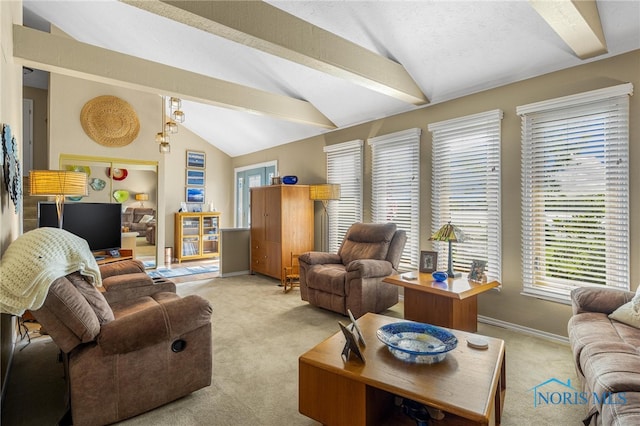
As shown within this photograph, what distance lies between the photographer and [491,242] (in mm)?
3441

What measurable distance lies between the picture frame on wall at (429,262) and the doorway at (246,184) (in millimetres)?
4305

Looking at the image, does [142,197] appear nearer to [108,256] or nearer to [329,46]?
[108,256]

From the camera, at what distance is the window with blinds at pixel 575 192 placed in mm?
2658

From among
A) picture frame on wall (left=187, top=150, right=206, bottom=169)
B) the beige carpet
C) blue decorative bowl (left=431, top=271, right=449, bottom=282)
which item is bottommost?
the beige carpet

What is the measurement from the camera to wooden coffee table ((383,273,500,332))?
2834mm

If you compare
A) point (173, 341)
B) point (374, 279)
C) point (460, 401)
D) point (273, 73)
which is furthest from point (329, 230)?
point (460, 401)

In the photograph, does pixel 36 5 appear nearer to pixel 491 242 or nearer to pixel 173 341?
pixel 173 341

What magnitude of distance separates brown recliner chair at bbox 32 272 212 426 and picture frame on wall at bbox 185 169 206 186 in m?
6.26

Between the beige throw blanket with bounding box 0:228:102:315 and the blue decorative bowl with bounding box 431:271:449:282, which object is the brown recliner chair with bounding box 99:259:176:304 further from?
the blue decorative bowl with bounding box 431:271:449:282

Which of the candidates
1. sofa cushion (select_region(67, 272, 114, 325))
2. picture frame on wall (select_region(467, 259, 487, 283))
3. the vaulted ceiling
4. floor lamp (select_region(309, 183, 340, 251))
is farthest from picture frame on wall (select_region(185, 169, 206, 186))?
picture frame on wall (select_region(467, 259, 487, 283))

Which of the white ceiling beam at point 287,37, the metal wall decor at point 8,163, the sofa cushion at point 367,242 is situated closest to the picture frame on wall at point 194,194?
the sofa cushion at point 367,242

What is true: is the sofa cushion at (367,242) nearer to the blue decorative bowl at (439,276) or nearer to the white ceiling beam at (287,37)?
the blue decorative bowl at (439,276)

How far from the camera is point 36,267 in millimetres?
1604

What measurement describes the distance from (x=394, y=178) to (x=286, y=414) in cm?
321
